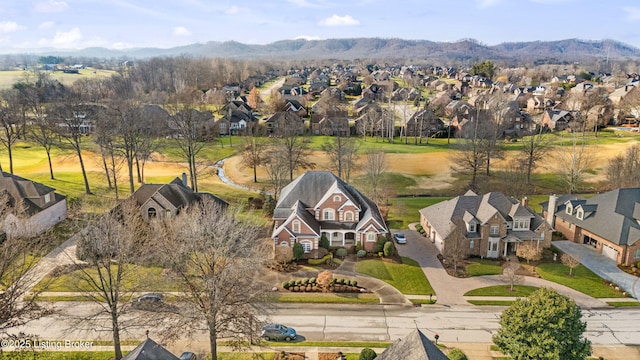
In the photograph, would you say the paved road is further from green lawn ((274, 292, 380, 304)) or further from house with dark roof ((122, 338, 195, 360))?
house with dark roof ((122, 338, 195, 360))

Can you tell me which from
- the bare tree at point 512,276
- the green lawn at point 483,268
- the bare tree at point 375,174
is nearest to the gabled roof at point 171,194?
the bare tree at point 375,174

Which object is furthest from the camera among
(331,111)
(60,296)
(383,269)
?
(331,111)

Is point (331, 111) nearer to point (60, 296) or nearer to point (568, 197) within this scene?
point (568, 197)

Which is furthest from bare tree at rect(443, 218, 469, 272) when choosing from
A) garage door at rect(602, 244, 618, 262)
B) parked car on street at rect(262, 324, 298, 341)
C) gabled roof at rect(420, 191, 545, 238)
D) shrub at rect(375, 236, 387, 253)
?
parked car on street at rect(262, 324, 298, 341)

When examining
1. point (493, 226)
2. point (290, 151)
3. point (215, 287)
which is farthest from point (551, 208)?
point (215, 287)

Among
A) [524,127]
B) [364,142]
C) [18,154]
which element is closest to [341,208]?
[364,142]

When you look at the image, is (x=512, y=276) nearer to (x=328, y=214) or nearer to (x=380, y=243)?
(x=380, y=243)
